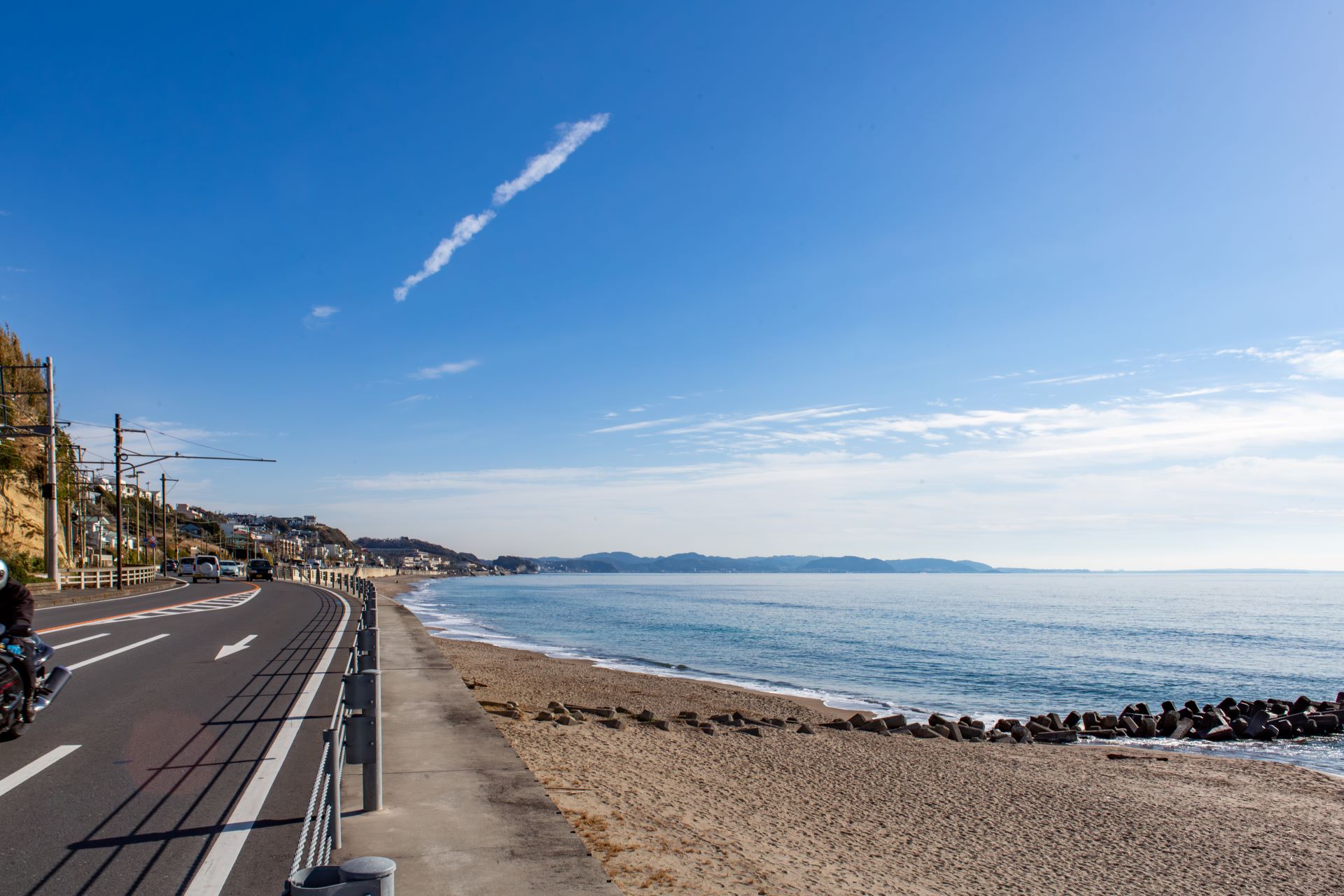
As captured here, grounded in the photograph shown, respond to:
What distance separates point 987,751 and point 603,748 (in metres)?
8.15

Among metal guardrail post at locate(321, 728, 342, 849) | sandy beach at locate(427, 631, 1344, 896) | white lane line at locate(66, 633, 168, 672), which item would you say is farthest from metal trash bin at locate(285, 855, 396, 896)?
white lane line at locate(66, 633, 168, 672)

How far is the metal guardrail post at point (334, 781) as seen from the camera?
441 cm

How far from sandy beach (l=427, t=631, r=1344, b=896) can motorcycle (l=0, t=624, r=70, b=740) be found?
4.99m

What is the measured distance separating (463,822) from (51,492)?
33075 mm

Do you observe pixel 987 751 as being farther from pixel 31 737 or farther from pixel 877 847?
pixel 31 737

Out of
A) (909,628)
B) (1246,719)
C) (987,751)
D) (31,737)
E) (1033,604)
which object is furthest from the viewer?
(1033,604)

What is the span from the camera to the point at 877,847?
27.7 feet

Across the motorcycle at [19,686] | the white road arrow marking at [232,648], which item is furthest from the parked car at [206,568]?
the motorcycle at [19,686]

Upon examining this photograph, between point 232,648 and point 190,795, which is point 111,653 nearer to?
point 232,648

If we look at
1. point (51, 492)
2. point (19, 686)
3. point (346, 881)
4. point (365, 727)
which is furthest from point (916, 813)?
point (51, 492)

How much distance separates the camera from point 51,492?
3008cm

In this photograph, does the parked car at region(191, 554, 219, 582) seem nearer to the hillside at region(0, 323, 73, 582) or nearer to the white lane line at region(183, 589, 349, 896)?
the hillside at region(0, 323, 73, 582)

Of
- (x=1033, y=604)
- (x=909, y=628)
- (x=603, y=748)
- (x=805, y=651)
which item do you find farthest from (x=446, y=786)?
(x=1033, y=604)

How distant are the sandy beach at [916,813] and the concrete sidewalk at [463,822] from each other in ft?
2.64
